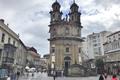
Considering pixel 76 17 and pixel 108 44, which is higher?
pixel 76 17

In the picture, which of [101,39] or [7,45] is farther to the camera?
[101,39]

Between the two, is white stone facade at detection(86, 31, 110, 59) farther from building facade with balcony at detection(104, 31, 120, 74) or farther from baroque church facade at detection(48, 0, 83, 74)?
baroque church facade at detection(48, 0, 83, 74)

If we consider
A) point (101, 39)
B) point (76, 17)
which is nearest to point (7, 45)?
point (76, 17)

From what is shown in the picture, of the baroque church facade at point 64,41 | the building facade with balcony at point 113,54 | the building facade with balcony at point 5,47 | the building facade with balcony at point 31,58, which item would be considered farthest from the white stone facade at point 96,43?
the building facade with balcony at point 5,47

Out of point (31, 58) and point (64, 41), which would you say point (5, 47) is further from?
point (31, 58)

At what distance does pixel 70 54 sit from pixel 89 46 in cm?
5569

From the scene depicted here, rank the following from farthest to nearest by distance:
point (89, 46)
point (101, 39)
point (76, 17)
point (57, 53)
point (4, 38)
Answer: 1. point (89, 46)
2. point (101, 39)
3. point (76, 17)
4. point (57, 53)
5. point (4, 38)

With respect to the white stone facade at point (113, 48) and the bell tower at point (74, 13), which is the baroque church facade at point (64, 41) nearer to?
the bell tower at point (74, 13)

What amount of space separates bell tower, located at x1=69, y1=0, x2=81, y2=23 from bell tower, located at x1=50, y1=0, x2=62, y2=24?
4.22 meters

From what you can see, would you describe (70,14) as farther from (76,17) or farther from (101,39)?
(101,39)

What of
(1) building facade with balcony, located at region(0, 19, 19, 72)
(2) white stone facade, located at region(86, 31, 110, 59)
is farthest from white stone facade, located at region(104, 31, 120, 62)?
(1) building facade with balcony, located at region(0, 19, 19, 72)

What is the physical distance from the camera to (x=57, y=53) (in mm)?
65812

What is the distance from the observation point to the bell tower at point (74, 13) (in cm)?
7088

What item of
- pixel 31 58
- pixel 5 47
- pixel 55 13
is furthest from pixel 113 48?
pixel 31 58
